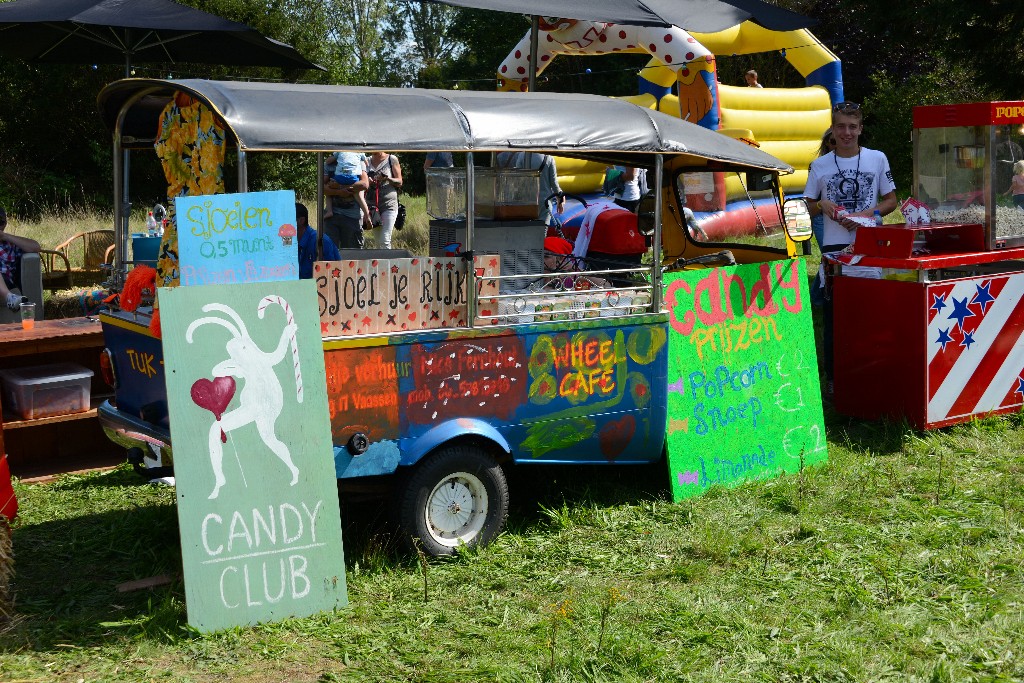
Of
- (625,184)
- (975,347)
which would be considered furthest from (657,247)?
(625,184)

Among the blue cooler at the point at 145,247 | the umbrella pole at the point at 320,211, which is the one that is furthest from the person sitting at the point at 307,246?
the blue cooler at the point at 145,247

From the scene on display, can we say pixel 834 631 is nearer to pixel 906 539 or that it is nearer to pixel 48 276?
pixel 906 539

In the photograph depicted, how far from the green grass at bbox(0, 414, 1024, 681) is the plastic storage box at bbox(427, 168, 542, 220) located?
1451 mm

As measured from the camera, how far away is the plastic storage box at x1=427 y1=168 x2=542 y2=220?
19.0 ft

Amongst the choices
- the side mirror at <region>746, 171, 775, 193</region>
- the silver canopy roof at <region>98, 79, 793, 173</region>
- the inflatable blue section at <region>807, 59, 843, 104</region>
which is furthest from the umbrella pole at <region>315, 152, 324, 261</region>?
the inflatable blue section at <region>807, 59, 843, 104</region>

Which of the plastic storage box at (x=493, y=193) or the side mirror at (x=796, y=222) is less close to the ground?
the plastic storage box at (x=493, y=193)

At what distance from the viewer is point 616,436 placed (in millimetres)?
5402

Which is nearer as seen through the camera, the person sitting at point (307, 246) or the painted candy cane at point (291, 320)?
the painted candy cane at point (291, 320)

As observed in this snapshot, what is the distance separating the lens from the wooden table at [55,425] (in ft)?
21.0

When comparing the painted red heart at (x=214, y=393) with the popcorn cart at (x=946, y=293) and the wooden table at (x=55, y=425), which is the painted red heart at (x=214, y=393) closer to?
the wooden table at (x=55, y=425)

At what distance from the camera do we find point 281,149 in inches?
165

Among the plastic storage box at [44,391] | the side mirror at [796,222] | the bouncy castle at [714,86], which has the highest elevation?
the bouncy castle at [714,86]

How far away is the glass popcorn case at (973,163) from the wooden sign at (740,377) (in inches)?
70.1

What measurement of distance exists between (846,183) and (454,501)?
413 centimetres
